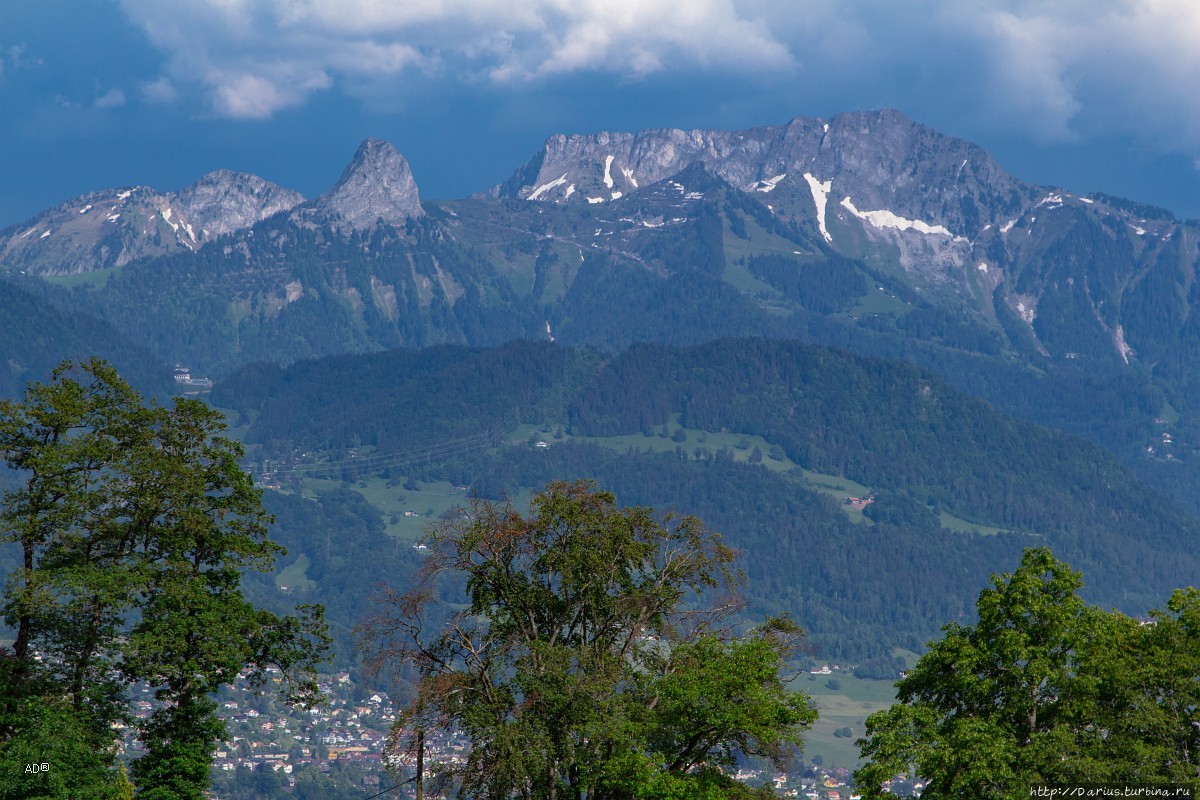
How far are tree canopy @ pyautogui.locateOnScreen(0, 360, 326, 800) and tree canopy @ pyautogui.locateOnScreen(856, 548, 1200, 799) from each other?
89.1 feet

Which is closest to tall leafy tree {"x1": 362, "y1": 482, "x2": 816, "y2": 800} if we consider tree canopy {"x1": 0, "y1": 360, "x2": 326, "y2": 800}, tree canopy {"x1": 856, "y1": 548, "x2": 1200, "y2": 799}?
tree canopy {"x1": 856, "y1": 548, "x2": 1200, "y2": 799}

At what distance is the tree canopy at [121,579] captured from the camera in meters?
63.3

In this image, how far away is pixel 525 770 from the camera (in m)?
60.1

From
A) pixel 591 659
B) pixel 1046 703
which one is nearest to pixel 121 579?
pixel 591 659

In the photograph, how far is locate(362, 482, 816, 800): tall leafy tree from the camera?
2345 inches

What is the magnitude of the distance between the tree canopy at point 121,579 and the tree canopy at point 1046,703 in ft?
89.1

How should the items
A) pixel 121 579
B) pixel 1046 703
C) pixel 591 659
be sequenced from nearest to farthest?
pixel 1046 703 < pixel 591 659 < pixel 121 579

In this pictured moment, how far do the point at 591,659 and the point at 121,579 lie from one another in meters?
18.9

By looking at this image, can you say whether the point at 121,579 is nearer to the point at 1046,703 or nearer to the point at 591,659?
the point at 591,659

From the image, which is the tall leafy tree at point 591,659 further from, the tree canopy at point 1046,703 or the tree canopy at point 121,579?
the tree canopy at point 121,579

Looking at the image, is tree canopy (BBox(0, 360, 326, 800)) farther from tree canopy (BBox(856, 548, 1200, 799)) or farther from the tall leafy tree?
tree canopy (BBox(856, 548, 1200, 799))

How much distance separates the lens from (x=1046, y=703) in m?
58.5

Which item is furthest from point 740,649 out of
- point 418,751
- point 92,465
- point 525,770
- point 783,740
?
point 92,465

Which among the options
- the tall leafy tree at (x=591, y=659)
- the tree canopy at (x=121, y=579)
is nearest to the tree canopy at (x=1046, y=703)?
the tall leafy tree at (x=591, y=659)
